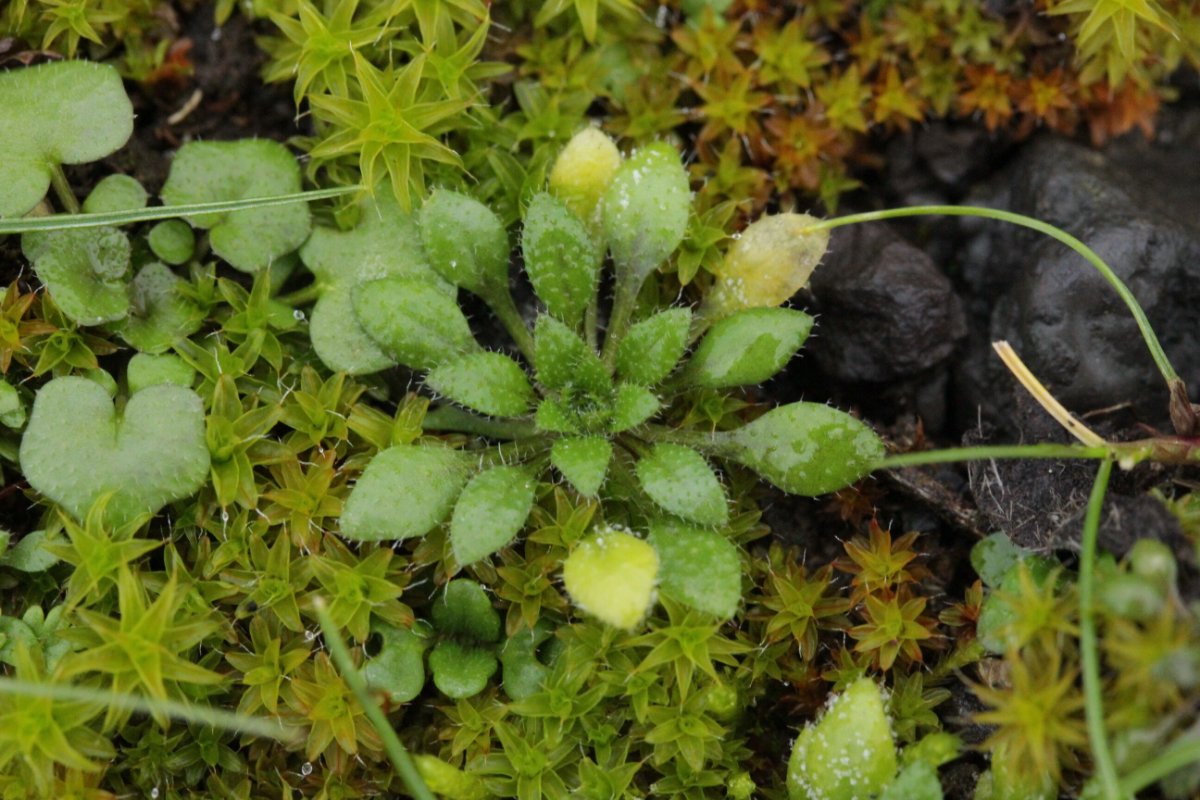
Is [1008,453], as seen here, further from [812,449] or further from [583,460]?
[583,460]

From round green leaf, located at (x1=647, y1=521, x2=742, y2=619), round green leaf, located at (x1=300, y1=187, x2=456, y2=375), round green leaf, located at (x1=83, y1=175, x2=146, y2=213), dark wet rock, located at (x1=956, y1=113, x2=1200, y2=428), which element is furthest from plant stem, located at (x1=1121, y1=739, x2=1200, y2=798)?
round green leaf, located at (x1=83, y1=175, x2=146, y2=213)

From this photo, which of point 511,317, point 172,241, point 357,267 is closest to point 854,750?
point 511,317

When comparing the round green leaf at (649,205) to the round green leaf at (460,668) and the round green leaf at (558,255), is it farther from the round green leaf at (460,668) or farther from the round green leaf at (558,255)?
the round green leaf at (460,668)

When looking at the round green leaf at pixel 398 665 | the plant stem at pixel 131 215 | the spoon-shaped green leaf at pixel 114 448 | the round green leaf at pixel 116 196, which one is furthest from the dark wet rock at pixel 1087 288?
the round green leaf at pixel 116 196

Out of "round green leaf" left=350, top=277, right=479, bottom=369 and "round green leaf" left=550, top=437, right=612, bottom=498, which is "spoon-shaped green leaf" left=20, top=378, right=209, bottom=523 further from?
"round green leaf" left=550, top=437, right=612, bottom=498

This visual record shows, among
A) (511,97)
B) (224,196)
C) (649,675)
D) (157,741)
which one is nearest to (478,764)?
(649,675)

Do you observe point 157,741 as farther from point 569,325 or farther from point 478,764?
point 569,325

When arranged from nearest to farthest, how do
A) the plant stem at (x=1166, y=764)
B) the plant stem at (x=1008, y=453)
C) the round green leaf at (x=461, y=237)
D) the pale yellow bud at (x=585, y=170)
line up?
the plant stem at (x=1166, y=764) → the plant stem at (x=1008, y=453) → the round green leaf at (x=461, y=237) → the pale yellow bud at (x=585, y=170)
